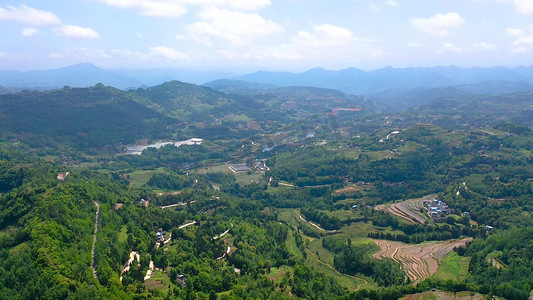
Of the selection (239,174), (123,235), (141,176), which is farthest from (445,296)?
(141,176)

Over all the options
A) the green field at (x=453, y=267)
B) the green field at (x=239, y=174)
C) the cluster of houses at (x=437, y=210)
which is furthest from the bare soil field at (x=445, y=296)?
the green field at (x=239, y=174)

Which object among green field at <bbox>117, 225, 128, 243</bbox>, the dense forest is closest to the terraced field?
the dense forest

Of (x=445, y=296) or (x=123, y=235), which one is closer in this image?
(x=445, y=296)

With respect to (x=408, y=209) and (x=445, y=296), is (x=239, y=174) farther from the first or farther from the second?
(x=445, y=296)

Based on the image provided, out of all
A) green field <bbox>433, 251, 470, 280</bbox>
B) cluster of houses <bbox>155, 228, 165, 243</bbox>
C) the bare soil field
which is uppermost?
cluster of houses <bbox>155, 228, 165, 243</bbox>

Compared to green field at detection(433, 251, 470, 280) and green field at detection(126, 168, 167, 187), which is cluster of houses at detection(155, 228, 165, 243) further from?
green field at detection(126, 168, 167, 187)

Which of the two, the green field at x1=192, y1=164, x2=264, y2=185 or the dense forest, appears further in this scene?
the green field at x1=192, y1=164, x2=264, y2=185

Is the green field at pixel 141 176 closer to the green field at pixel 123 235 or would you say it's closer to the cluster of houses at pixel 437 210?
the green field at pixel 123 235
